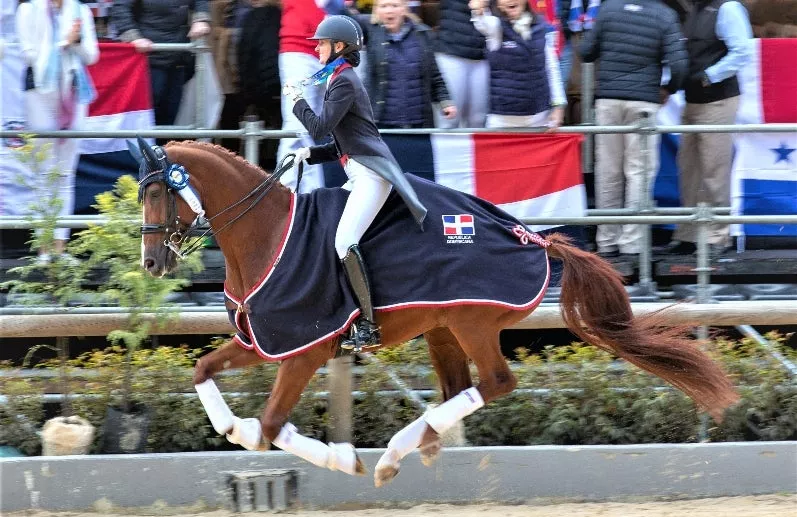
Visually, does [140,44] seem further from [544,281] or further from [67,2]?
[544,281]

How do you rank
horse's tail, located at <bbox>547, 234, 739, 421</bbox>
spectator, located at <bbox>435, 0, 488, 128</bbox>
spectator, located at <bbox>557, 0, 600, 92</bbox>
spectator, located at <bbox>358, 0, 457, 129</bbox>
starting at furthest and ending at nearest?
spectator, located at <bbox>557, 0, 600, 92</bbox>
spectator, located at <bbox>435, 0, 488, 128</bbox>
spectator, located at <bbox>358, 0, 457, 129</bbox>
horse's tail, located at <bbox>547, 234, 739, 421</bbox>

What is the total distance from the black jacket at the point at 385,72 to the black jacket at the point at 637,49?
1.17 meters

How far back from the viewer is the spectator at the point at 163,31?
791 cm

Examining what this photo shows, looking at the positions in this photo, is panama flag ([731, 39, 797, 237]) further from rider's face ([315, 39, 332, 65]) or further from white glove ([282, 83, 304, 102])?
white glove ([282, 83, 304, 102])

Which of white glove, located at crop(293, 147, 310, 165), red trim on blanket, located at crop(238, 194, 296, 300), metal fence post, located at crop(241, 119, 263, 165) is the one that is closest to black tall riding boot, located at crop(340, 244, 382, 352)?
red trim on blanket, located at crop(238, 194, 296, 300)

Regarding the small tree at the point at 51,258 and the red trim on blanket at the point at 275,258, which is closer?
the red trim on blanket at the point at 275,258

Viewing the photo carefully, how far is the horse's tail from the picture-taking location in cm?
627

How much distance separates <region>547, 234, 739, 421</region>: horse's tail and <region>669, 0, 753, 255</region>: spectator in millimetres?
1847

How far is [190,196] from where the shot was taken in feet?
19.1

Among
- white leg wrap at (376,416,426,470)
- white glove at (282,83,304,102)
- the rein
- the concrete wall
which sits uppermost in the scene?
white glove at (282,83,304,102)

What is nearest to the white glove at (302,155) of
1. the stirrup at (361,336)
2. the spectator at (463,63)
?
the stirrup at (361,336)

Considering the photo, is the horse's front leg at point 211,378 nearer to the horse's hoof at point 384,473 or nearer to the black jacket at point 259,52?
the horse's hoof at point 384,473

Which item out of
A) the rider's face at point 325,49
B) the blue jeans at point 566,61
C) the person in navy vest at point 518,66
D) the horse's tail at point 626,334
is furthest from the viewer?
the blue jeans at point 566,61

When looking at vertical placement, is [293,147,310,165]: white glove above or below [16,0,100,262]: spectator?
below
